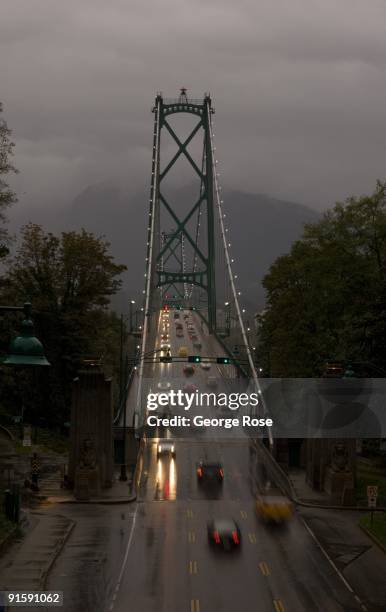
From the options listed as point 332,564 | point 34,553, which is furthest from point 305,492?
point 34,553

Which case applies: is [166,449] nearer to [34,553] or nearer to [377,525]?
[377,525]

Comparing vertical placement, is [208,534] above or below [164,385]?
below

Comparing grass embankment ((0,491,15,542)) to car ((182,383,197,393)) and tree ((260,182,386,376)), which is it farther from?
car ((182,383,197,393))

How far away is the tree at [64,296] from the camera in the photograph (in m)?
75.6

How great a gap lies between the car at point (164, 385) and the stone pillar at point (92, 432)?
3395 centimetres

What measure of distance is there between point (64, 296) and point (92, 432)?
3066 centimetres

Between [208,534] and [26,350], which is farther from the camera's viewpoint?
[208,534]

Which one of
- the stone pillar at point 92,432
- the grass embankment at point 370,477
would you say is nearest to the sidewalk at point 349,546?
the grass embankment at point 370,477

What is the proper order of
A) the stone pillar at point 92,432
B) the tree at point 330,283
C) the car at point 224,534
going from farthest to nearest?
the tree at point 330,283
the stone pillar at point 92,432
the car at point 224,534

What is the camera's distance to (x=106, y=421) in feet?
168

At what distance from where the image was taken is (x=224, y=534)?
38.8m

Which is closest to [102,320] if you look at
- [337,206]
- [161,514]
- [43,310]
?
[43,310]

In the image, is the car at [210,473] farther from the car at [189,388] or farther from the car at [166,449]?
the car at [189,388]

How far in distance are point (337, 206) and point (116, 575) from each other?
46.0 meters
